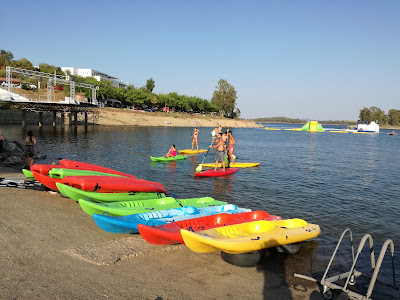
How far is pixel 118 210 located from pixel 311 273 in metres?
4.53

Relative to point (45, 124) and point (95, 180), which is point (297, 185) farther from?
point (45, 124)

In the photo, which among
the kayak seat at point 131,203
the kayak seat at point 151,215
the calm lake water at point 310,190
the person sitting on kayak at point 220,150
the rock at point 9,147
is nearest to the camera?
the kayak seat at point 151,215

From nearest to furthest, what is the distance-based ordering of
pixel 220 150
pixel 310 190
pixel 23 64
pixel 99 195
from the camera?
pixel 99 195, pixel 310 190, pixel 220 150, pixel 23 64

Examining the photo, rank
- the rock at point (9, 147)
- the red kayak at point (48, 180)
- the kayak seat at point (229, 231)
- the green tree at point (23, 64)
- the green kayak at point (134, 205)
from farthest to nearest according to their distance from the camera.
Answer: the green tree at point (23, 64) < the rock at point (9, 147) < the red kayak at point (48, 180) < the green kayak at point (134, 205) < the kayak seat at point (229, 231)

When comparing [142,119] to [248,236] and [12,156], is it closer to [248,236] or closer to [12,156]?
[12,156]

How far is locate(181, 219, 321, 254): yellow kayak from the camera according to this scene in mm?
5784

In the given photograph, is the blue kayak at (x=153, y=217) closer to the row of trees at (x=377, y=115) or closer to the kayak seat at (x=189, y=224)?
the kayak seat at (x=189, y=224)

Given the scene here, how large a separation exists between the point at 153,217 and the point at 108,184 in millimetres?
2507

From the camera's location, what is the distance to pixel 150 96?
8831cm

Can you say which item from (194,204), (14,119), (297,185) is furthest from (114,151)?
(14,119)

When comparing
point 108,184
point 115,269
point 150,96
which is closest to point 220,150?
point 108,184

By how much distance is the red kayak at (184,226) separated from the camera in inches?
242

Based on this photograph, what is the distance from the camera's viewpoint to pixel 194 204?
9031mm

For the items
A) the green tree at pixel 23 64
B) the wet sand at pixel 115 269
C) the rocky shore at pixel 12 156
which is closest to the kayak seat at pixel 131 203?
the wet sand at pixel 115 269
